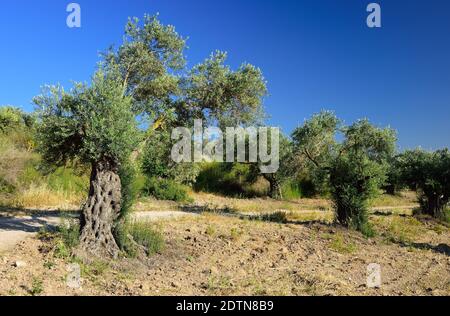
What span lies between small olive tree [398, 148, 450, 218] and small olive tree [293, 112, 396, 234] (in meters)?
2.57

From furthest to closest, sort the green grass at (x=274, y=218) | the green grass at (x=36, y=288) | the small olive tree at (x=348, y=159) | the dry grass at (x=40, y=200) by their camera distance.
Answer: the dry grass at (x=40, y=200)
the green grass at (x=274, y=218)
the small olive tree at (x=348, y=159)
the green grass at (x=36, y=288)

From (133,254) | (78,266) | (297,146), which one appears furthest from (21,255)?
(297,146)

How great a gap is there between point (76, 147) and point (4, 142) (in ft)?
37.7

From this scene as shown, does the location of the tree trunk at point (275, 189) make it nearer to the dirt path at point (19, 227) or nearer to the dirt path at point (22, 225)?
the dirt path at point (22, 225)

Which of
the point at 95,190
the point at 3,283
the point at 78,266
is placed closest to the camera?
the point at 3,283

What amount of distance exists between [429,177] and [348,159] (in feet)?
26.9

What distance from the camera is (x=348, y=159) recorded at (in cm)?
1605

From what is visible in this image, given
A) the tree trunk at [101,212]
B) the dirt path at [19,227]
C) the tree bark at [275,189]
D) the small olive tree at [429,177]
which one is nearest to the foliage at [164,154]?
the tree trunk at [101,212]

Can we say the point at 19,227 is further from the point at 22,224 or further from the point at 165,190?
the point at 165,190

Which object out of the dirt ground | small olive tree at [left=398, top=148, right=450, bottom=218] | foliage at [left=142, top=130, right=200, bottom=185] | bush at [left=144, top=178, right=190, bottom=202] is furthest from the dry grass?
small olive tree at [left=398, top=148, right=450, bottom=218]

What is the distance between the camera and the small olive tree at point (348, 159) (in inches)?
613

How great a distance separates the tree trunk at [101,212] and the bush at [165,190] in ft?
46.1

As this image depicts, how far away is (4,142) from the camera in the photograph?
65.6 ft
